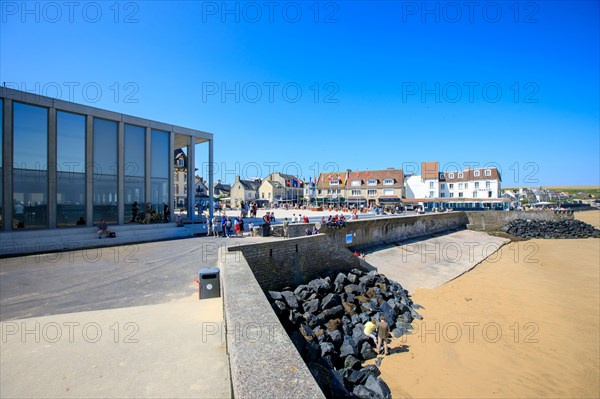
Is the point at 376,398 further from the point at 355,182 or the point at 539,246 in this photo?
the point at 355,182

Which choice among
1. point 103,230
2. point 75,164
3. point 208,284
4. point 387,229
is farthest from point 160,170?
point 387,229

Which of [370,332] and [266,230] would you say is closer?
[370,332]

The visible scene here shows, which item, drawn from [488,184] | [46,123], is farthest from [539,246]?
[46,123]

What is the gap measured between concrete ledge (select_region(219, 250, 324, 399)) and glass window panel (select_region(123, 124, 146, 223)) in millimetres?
17330

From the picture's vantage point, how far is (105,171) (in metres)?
18.6

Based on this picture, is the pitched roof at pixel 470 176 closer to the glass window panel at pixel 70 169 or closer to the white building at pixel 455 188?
the white building at pixel 455 188

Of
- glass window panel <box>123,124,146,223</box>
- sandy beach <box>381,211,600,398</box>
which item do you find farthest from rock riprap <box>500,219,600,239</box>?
glass window panel <box>123,124,146,223</box>

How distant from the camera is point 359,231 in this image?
2250cm

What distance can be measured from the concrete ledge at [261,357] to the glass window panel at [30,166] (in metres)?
16.3

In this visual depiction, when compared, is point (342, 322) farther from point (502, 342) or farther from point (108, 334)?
point (108, 334)

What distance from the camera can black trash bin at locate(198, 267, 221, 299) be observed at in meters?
8.37

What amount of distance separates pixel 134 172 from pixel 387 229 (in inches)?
803

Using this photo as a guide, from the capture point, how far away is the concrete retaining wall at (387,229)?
68.5ft

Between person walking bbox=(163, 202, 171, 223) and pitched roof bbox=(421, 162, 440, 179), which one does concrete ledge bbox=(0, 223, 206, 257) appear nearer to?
person walking bbox=(163, 202, 171, 223)
